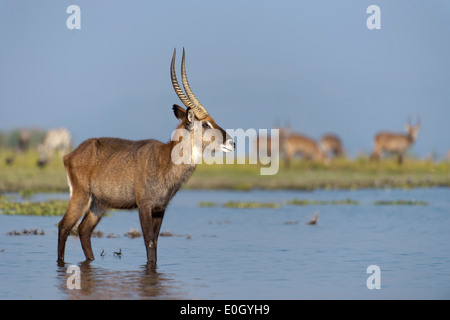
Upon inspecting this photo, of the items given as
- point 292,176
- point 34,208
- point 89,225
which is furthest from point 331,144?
point 89,225

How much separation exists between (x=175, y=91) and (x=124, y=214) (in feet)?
30.1

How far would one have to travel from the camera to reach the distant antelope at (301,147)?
3750 cm

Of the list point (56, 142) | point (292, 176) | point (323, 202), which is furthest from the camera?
point (56, 142)

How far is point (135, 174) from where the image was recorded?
11547 millimetres

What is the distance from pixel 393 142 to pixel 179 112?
27754 mm

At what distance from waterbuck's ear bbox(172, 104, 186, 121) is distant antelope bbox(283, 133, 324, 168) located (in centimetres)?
2564

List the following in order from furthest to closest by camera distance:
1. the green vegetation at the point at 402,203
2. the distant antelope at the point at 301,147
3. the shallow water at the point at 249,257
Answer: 1. the distant antelope at the point at 301,147
2. the green vegetation at the point at 402,203
3. the shallow water at the point at 249,257

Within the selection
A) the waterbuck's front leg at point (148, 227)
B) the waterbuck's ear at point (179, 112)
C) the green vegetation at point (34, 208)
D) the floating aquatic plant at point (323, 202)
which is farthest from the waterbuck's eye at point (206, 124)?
the floating aquatic plant at point (323, 202)

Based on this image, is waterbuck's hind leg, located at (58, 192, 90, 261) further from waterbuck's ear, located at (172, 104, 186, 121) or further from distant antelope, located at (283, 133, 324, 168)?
distant antelope, located at (283, 133, 324, 168)

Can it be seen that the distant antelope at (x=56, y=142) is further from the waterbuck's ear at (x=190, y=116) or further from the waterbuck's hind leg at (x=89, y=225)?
the waterbuck's ear at (x=190, y=116)

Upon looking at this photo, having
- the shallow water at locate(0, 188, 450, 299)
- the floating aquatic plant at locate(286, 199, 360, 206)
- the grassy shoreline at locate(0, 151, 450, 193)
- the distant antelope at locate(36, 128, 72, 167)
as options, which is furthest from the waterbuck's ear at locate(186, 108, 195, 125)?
the distant antelope at locate(36, 128, 72, 167)

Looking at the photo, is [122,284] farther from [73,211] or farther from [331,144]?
[331,144]
